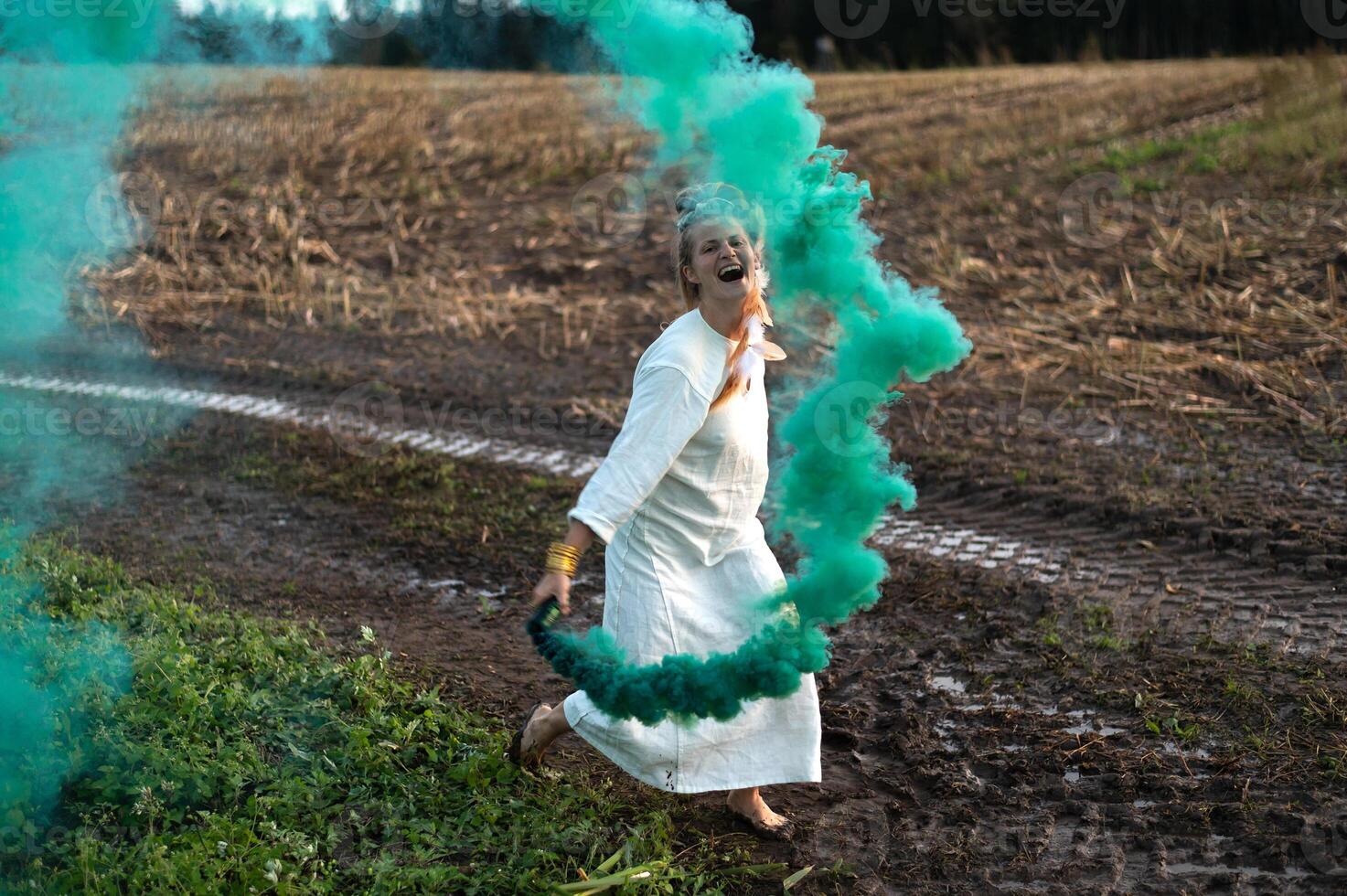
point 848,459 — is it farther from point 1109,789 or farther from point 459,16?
point 459,16

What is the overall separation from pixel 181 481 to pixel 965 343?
534cm

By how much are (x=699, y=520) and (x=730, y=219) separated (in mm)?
844

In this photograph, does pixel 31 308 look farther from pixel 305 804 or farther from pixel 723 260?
pixel 723 260

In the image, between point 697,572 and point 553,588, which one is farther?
point 697,572

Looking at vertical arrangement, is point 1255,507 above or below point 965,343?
below

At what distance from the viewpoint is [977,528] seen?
6.22m

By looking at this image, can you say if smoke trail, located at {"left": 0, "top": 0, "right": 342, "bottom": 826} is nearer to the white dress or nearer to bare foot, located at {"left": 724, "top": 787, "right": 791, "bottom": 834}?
the white dress

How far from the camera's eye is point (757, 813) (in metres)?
3.82

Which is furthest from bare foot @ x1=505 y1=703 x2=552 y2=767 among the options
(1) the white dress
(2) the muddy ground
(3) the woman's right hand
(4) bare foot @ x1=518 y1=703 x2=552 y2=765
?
(3) the woman's right hand

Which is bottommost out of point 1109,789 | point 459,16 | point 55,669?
point 1109,789

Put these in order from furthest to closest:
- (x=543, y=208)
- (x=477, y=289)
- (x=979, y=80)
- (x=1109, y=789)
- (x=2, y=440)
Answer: (x=979, y=80)
(x=543, y=208)
(x=477, y=289)
(x=2, y=440)
(x=1109, y=789)

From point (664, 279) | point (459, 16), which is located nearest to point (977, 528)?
point (459, 16)

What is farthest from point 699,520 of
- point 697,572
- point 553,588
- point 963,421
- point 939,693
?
point 963,421

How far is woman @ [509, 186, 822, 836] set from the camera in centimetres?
333
